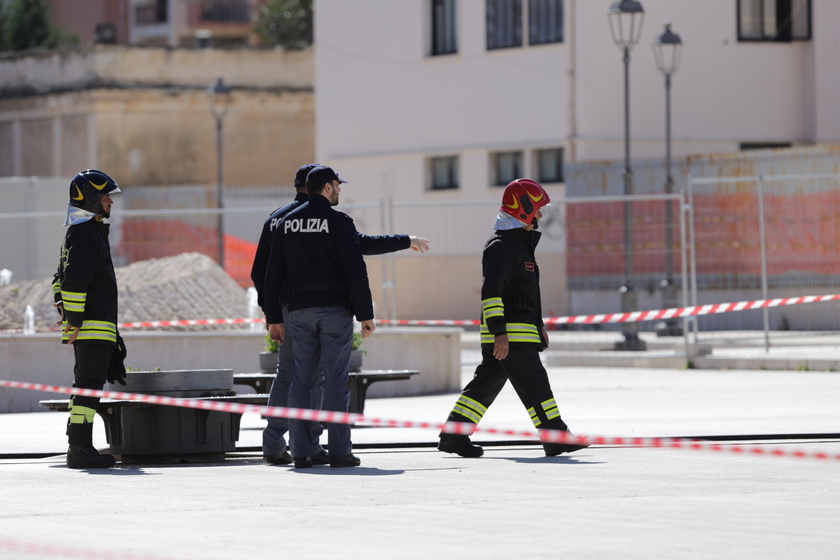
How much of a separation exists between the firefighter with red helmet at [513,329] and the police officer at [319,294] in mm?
902

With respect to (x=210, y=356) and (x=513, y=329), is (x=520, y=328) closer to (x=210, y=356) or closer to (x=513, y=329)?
(x=513, y=329)

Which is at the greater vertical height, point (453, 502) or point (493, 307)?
point (493, 307)

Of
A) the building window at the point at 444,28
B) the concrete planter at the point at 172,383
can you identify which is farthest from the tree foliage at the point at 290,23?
the concrete planter at the point at 172,383

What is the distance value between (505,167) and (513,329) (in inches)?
883

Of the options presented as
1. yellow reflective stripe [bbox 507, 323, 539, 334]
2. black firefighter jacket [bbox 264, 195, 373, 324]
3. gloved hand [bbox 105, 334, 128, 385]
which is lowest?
gloved hand [bbox 105, 334, 128, 385]

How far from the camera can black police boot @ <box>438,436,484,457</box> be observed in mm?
11141

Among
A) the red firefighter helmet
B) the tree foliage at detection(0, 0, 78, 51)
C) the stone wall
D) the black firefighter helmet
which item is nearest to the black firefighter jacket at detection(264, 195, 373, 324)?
the red firefighter helmet

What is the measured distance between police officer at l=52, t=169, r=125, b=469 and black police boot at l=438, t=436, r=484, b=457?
2223mm

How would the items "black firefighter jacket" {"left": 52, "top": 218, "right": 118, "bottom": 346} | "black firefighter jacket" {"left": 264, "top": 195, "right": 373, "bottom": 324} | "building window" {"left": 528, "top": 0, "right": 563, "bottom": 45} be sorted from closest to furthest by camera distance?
1. "black firefighter jacket" {"left": 264, "top": 195, "right": 373, "bottom": 324}
2. "black firefighter jacket" {"left": 52, "top": 218, "right": 118, "bottom": 346}
3. "building window" {"left": 528, "top": 0, "right": 563, "bottom": 45}

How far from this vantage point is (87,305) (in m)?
10.9

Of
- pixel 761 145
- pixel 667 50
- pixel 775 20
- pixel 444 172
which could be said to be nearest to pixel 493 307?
pixel 667 50

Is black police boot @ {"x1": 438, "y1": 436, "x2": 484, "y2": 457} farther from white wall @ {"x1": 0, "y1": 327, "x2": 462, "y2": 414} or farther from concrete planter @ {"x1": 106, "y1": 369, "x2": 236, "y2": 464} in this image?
white wall @ {"x1": 0, "y1": 327, "x2": 462, "y2": 414}

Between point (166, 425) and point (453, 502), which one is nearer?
point (453, 502)

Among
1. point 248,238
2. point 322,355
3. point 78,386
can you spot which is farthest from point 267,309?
point 248,238
